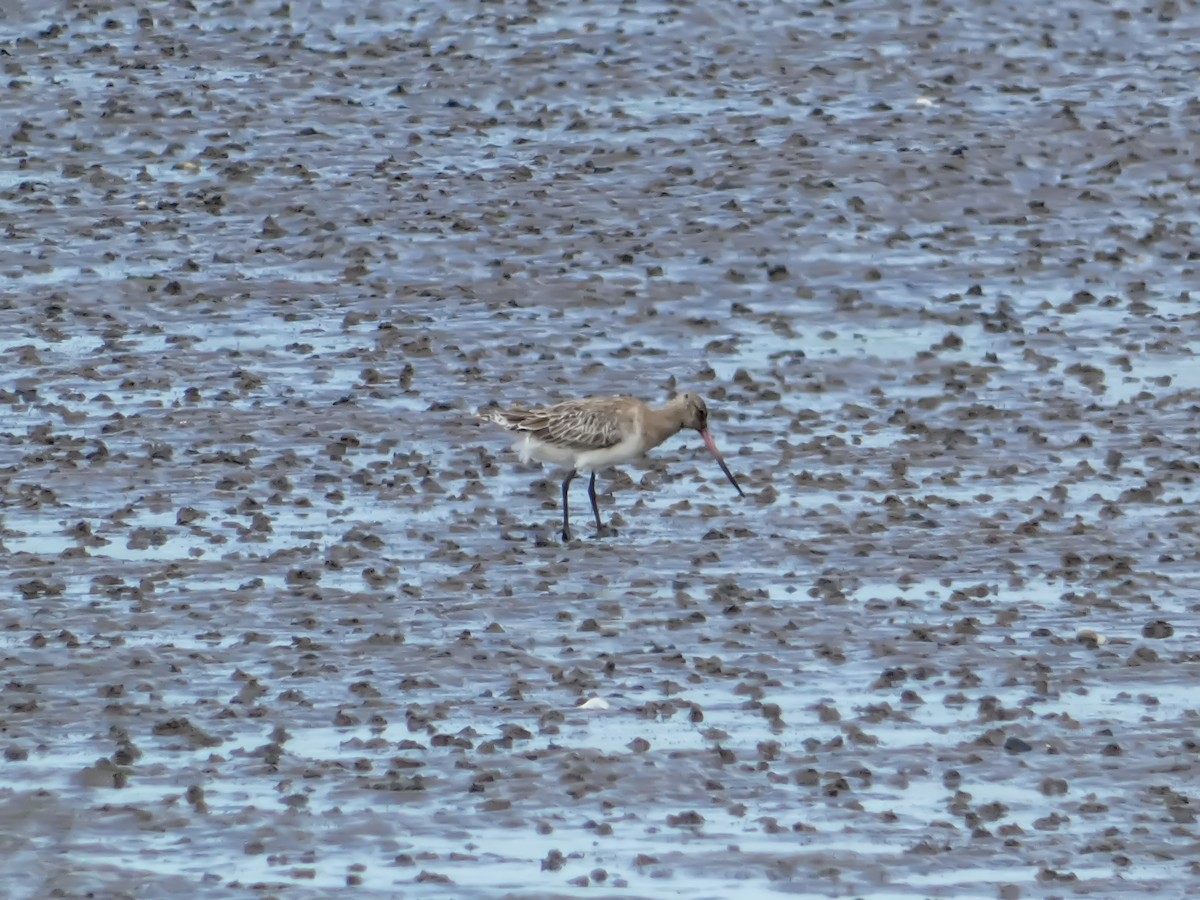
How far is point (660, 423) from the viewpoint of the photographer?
18.8 m

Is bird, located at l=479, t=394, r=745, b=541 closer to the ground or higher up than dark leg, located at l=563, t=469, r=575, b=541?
higher up

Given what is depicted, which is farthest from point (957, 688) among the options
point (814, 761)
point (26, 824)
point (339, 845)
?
point (26, 824)

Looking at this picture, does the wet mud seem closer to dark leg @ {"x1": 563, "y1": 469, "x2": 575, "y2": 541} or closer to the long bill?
the long bill

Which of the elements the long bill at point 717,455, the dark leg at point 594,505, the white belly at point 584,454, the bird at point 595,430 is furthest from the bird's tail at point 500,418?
the long bill at point 717,455

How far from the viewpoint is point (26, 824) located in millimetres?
12742

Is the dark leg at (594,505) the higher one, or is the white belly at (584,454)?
the white belly at (584,454)

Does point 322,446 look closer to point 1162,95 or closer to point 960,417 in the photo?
point 960,417

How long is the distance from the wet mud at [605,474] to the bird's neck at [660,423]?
1.91 feet

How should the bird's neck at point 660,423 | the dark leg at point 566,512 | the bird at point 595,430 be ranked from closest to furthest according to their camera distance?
the dark leg at point 566,512
the bird at point 595,430
the bird's neck at point 660,423

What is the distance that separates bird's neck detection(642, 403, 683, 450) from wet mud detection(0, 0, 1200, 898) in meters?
0.58

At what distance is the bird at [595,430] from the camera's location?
1834cm

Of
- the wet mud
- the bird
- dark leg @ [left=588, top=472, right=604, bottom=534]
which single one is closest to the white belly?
the bird

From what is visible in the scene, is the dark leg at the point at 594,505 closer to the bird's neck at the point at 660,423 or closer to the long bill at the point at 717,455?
the bird's neck at the point at 660,423

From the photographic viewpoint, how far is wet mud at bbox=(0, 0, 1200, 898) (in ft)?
42.5
